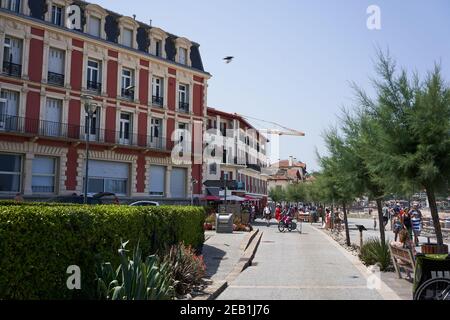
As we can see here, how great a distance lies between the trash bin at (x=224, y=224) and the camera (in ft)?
78.6

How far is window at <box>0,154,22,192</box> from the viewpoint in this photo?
89.7ft

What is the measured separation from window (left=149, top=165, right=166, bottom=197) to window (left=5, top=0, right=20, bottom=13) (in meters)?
14.1

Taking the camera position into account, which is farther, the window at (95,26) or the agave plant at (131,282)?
the window at (95,26)

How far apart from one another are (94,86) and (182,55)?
9430 mm

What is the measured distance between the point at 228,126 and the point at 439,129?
46.9 meters

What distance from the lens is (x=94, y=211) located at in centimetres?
709

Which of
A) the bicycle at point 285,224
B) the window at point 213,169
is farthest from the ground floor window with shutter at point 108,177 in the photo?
the window at point 213,169

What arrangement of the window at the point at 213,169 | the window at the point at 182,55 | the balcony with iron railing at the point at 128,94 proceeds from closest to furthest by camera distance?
the balcony with iron railing at the point at 128,94 → the window at the point at 182,55 → the window at the point at 213,169

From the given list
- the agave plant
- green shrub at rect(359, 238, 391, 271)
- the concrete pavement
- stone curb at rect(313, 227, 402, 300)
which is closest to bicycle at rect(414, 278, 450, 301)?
stone curb at rect(313, 227, 402, 300)

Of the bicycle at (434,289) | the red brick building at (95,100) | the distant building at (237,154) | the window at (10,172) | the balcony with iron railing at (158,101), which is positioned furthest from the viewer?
the distant building at (237,154)

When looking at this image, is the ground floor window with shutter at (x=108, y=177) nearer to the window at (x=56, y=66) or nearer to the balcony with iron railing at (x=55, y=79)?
the balcony with iron railing at (x=55, y=79)

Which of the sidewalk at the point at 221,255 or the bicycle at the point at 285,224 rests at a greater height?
the bicycle at the point at 285,224

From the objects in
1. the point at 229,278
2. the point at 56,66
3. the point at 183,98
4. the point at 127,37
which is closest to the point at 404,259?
the point at 229,278

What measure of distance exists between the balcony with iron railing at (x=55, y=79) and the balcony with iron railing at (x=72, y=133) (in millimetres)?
2506
